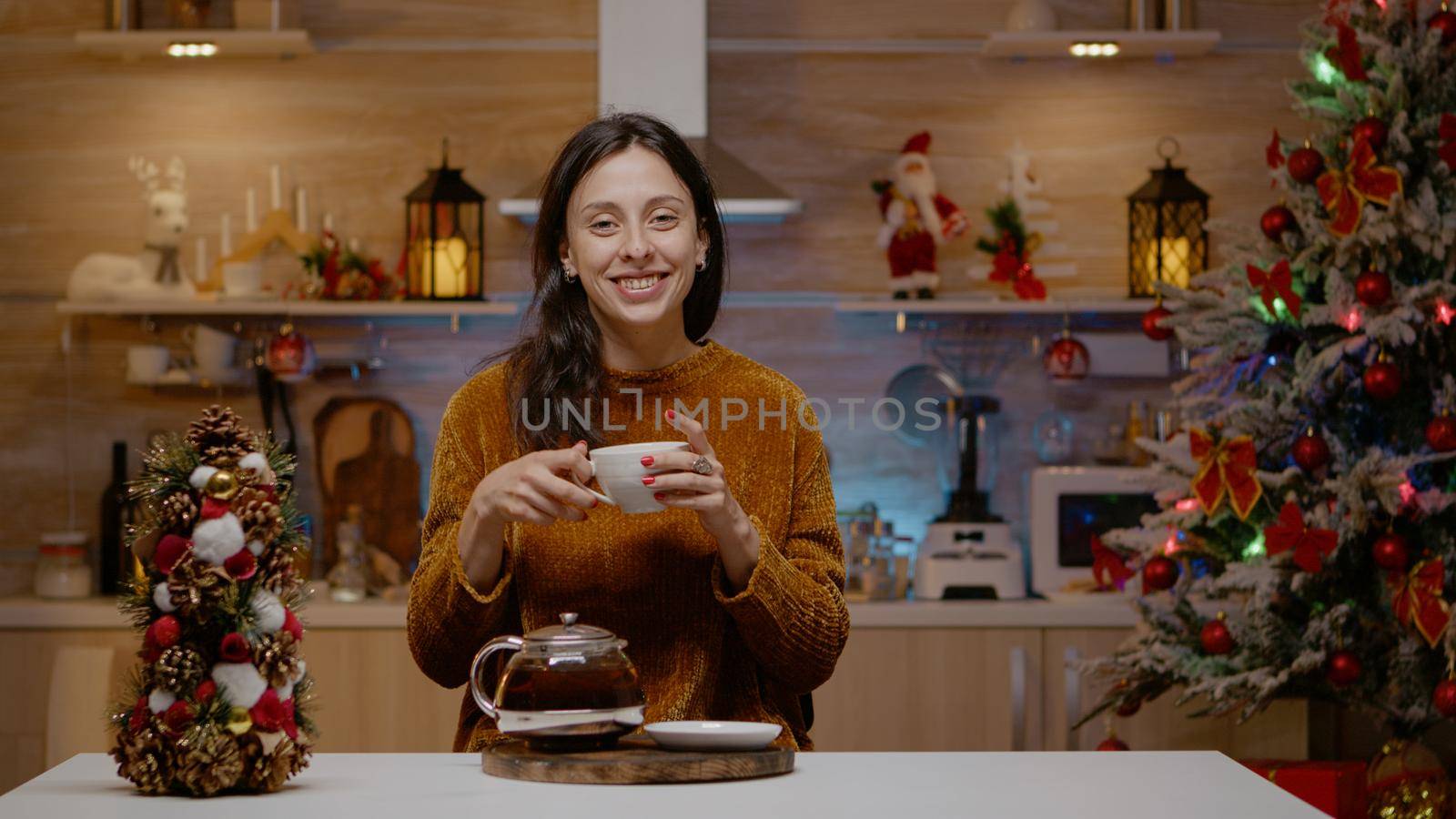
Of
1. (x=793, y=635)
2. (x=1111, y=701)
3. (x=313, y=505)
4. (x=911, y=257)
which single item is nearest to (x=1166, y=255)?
(x=911, y=257)

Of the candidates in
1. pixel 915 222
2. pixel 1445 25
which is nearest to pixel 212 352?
pixel 915 222

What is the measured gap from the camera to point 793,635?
1.61 meters

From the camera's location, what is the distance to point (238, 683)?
1249 millimetres

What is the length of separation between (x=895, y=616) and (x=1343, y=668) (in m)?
1.08

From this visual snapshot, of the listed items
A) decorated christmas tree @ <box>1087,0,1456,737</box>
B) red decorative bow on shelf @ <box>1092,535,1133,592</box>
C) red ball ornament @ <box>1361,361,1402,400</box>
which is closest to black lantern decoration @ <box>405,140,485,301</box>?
red decorative bow on shelf @ <box>1092,535,1133,592</box>

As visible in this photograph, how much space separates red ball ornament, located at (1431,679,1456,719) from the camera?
254 centimetres

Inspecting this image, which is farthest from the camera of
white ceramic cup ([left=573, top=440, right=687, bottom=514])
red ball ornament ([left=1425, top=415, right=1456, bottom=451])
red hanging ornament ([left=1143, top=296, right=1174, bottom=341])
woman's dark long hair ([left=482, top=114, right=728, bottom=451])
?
red hanging ornament ([left=1143, top=296, right=1174, bottom=341])

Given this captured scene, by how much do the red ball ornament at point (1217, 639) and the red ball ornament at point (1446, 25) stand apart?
44.1 inches

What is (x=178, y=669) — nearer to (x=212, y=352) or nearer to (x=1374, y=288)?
(x=1374, y=288)

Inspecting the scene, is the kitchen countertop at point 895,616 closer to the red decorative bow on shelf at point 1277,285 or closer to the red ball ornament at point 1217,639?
the red ball ornament at point 1217,639

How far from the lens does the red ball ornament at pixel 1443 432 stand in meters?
2.65

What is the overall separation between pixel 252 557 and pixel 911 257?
2.78 m

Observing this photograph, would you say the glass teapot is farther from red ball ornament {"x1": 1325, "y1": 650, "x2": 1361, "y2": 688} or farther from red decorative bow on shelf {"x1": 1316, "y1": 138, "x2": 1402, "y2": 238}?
red decorative bow on shelf {"x1": 1316, "y1": 138, "x2": 1402, "y2": 238}

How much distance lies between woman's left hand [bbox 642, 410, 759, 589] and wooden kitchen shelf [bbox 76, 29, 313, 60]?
2.70 meters
